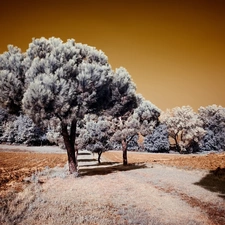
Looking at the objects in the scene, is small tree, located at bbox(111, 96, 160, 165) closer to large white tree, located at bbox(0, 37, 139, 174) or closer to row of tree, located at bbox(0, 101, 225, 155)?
large white tree, located at bbox(0, 37, 139, 174)

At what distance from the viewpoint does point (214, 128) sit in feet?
276

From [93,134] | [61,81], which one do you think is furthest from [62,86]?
[93,134]

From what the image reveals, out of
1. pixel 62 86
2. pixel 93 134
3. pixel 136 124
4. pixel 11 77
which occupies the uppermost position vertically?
pixel 11 77

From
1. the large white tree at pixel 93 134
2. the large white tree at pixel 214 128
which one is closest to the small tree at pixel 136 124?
the large white tree at pixel 93 134

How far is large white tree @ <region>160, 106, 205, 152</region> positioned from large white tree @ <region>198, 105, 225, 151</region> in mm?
5715

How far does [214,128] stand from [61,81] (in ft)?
268

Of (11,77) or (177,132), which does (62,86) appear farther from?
(177,132)

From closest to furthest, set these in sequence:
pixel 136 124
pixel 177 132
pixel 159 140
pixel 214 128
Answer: pixel 136 124, pixel 177 132, pixel 159 140, pixel 214 128

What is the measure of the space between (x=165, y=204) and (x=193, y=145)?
77.4 m

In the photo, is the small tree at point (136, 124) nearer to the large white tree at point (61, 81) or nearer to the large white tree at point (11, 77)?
the large white tree at point (61, 81)

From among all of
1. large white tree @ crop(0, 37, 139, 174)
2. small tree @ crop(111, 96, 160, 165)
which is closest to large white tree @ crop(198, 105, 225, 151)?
small tree @ crop(111, 96, 160, 165)

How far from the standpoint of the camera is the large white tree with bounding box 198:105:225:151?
8181 cm

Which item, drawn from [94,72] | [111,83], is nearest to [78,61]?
[94,72]

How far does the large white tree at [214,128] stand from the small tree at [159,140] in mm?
14549
